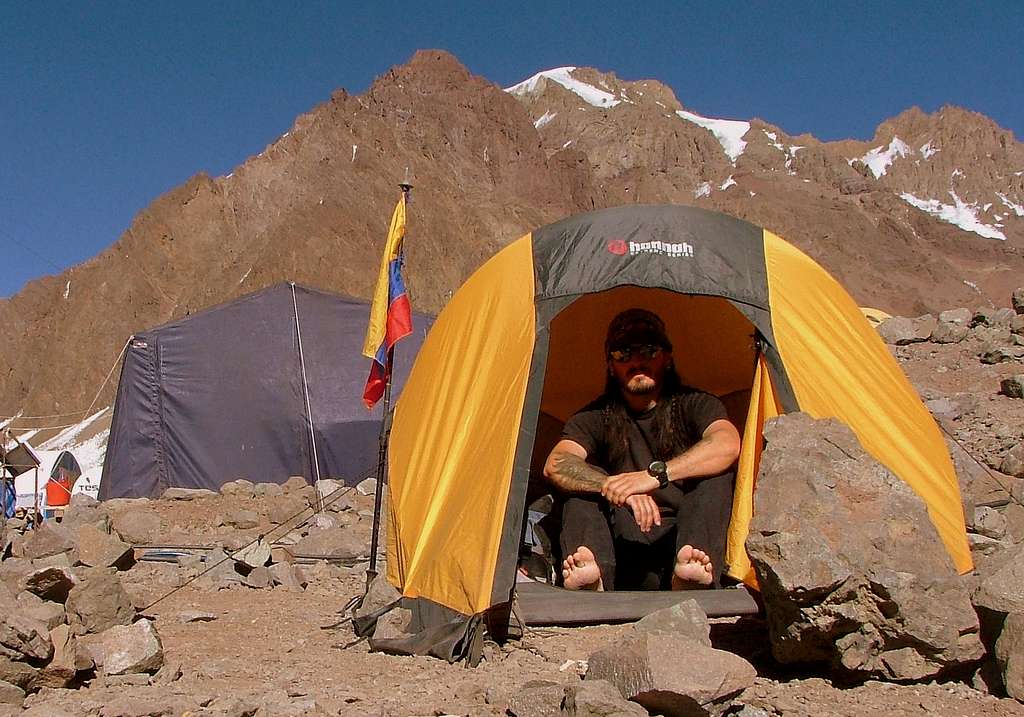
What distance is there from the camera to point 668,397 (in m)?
5.12

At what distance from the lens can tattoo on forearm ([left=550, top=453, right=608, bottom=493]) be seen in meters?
4.66

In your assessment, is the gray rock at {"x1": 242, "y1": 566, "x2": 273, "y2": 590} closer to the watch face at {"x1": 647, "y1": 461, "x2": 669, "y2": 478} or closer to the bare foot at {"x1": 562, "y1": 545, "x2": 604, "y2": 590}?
the bare foot at {"x1": 562, "y1": 545, "x2": 604, "y2": 590}

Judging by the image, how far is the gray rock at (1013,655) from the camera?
3.18 m

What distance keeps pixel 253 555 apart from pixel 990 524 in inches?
195

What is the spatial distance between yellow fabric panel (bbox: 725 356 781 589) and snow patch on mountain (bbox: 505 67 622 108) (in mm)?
98839

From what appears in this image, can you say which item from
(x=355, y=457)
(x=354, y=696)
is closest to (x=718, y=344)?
(x=354, y=696)

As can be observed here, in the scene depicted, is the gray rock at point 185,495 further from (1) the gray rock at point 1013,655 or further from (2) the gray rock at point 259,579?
(1) the gray rock at point 1013,655

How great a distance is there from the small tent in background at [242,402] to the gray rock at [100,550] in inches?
191

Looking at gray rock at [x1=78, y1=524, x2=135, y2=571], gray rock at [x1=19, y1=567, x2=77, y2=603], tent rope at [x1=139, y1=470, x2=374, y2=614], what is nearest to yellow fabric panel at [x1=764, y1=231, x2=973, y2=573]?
gray rock at [x1=19, y1=567, x2=77, y2=603]

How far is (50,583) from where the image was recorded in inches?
183

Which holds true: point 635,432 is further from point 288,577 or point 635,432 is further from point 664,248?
point 288,577

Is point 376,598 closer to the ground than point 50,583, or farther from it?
closer to the ground

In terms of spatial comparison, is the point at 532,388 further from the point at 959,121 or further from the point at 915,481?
the point at 959,121

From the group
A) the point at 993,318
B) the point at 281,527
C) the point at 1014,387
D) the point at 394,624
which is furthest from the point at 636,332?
the point at 993,318
